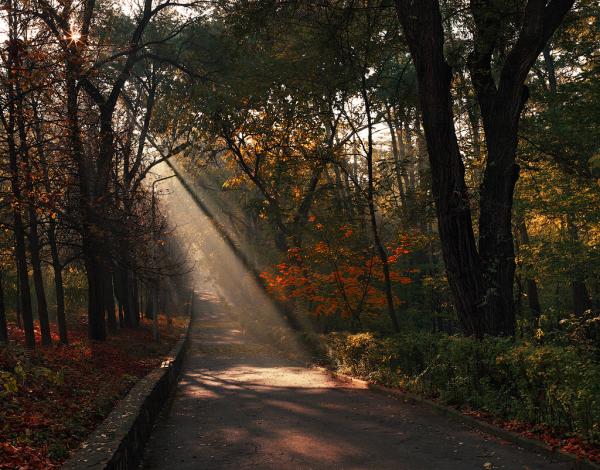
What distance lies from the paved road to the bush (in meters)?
0.55

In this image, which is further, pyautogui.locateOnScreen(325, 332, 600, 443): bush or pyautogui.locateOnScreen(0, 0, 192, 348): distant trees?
pyautogui.locateOnScreen(0, 0, 192, 348): distant trees

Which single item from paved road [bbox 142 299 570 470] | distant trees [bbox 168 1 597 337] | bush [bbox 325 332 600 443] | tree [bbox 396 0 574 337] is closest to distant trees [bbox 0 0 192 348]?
distant trees [bbox 168 1 597 337]

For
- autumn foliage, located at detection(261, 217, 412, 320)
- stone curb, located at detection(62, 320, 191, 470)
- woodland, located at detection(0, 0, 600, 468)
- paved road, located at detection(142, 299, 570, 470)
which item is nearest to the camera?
stone curb, located at detection(62, 320, 191, 470)

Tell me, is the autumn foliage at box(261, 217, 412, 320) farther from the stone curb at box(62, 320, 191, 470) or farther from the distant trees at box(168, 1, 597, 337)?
the stone curb at box(62, 320, 191, 470)

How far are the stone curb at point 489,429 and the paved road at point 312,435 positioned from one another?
0.10m

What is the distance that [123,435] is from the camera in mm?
6922

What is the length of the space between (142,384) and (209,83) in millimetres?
12139

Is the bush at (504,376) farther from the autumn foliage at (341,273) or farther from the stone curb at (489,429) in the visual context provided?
the autumn foliage at (341,273)

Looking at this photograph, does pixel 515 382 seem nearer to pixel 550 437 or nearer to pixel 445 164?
pixel 550 437

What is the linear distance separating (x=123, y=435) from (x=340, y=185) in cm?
1582

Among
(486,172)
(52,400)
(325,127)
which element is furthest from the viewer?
(325,127)

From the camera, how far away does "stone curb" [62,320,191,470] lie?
5.95 metres

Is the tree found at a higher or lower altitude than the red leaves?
higher

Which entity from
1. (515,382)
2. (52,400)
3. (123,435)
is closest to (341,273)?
(515,382)
